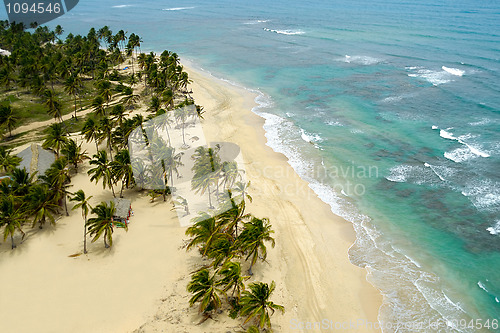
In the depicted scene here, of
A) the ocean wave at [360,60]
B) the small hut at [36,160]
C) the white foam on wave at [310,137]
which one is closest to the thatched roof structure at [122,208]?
the small hut at [36,160]

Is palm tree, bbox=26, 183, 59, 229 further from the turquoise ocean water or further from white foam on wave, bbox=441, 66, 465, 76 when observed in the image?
white foam on wave, bbox=441, 66, 465, 76

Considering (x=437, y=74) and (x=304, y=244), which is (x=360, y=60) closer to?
(x=437, y=74)

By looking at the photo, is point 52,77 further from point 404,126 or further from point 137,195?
point 404,126

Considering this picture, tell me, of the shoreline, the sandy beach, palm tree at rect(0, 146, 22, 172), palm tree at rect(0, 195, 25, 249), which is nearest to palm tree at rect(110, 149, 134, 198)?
the sandy beach

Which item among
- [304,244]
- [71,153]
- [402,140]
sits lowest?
[304,244]

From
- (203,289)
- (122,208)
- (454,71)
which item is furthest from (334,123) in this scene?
(203,289)

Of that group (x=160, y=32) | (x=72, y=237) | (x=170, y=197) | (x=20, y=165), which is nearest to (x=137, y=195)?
(x=170, y=197)
